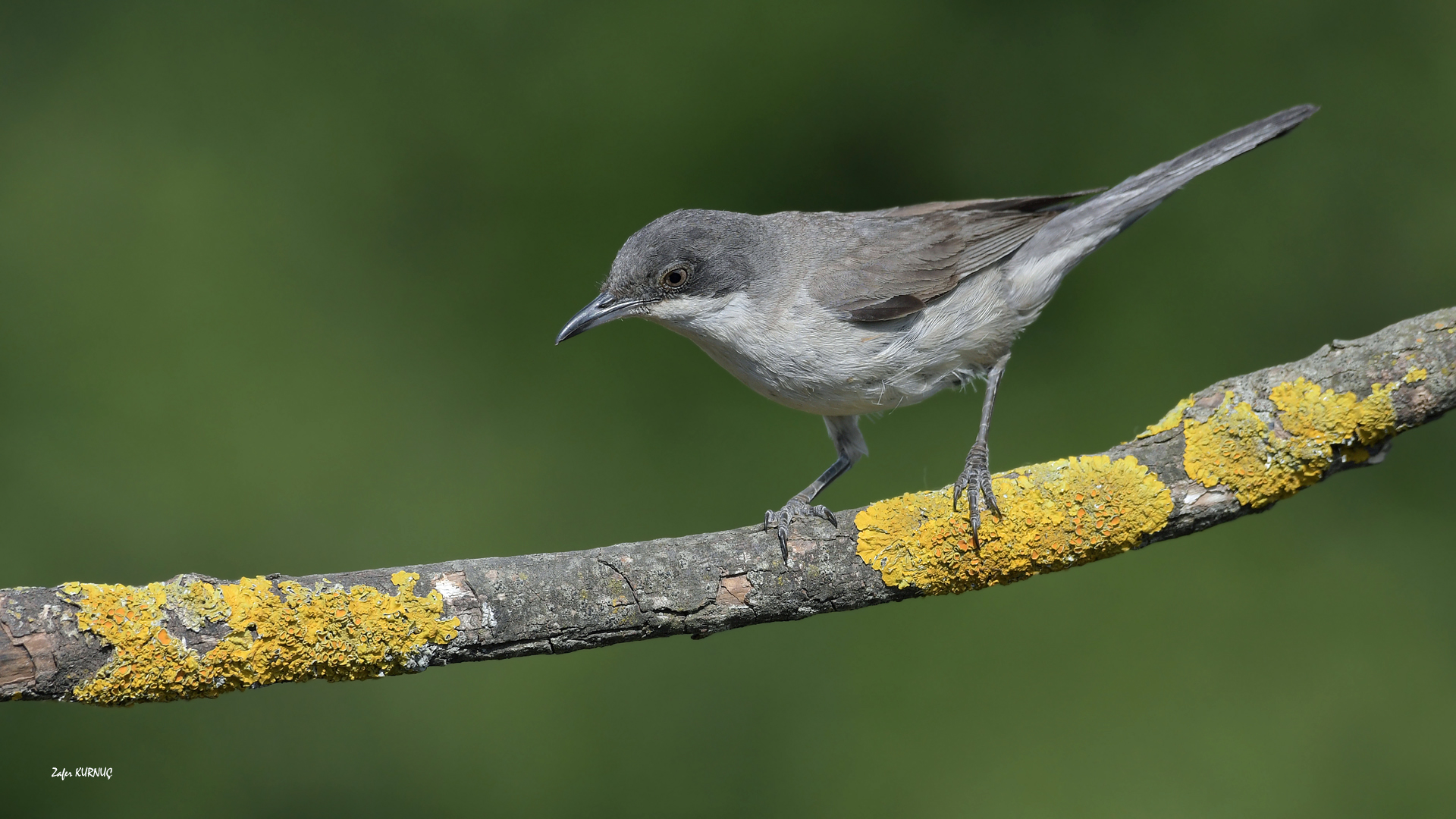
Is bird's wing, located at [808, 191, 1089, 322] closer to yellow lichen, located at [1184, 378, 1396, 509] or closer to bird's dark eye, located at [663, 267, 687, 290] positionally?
bird's dark eye, located at [663, 267, 687, 290]

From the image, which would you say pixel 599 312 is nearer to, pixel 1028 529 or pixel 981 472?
pixel 981 472

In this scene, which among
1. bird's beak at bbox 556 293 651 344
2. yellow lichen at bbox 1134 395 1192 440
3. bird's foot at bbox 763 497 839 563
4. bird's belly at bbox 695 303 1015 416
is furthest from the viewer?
bird's beak at bbox 556 293 651 344

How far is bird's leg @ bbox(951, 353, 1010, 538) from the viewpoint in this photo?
2182 millimetres

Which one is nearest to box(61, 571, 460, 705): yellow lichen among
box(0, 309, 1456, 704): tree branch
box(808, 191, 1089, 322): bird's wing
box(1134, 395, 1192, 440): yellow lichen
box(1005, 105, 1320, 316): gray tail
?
box(0, 309, 1456, 704): tree branch

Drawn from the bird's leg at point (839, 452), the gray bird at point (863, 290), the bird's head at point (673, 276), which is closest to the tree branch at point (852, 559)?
the gray bird at point (863, 290)

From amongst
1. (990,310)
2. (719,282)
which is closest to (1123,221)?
(990,310)

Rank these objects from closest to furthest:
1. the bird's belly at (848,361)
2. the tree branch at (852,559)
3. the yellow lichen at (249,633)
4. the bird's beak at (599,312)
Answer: the yellow lichen at (249,633)
the tree branch at (852,559)
the bird's belly at (848,361)
the bird's beak at (599,312)

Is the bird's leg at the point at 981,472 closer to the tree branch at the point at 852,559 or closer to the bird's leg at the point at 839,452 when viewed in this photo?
the tree branch at the point at 852,559

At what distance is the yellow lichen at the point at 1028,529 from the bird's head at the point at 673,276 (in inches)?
36.6

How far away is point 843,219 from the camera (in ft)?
10.5

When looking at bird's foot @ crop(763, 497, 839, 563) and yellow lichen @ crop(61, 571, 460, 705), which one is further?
bird's foot @ crop(763, 497, 839, 563)

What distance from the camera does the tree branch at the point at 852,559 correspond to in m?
1.82

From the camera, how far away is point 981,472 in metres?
2.34

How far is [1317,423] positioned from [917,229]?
1.37 meters
